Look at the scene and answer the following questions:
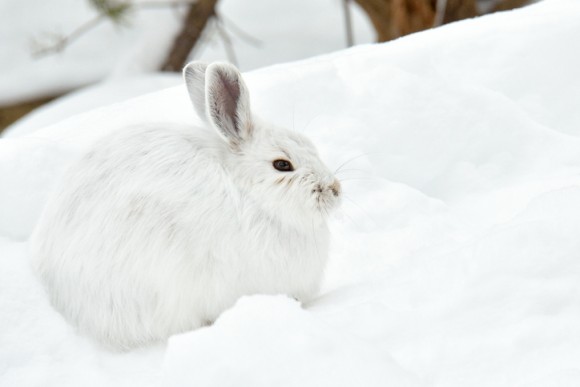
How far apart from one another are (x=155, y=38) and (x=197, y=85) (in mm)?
3075

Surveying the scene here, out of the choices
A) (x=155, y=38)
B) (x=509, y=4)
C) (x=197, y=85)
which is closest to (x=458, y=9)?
(x=509, y=4)

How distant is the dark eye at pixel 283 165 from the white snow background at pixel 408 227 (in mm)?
293

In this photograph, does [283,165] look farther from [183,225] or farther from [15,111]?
[15,111]

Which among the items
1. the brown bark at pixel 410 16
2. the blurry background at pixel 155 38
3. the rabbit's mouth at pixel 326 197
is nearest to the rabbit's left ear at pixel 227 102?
the rabbit's mouth at pixel 326 197

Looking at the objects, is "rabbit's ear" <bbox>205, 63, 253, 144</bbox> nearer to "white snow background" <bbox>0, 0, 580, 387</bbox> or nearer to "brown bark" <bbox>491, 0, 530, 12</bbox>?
"white snow background" <bbox>0, 0, 580, 387</bbox>

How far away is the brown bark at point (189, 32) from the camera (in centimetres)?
480

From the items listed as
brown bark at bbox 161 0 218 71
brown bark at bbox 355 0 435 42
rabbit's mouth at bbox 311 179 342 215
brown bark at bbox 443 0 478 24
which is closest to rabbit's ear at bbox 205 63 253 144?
rabbit's mouth at bbox 311 179 342 215

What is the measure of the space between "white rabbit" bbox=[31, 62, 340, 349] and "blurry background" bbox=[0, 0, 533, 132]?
2710 millimetres

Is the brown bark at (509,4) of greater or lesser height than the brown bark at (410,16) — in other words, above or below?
below

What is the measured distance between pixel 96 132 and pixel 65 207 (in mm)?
608

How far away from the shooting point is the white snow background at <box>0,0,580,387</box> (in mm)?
1488

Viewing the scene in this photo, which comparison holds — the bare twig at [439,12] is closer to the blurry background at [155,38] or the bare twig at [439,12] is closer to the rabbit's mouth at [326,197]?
the blurry background at [155,38]

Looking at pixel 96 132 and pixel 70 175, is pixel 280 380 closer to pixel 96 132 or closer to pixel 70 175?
pixel 70 175

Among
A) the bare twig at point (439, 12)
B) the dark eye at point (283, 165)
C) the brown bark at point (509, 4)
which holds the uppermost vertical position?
the dark eye at point (283, 165)
